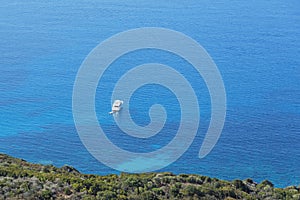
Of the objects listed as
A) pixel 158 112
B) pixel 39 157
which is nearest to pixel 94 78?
pixel 158 112

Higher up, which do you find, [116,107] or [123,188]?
[116,107]

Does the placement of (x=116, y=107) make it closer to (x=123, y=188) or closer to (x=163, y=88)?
(x=163, y=88)

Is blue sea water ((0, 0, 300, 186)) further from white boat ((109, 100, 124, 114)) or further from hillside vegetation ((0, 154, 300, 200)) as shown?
hillside vegetation ((0, 154, 300, 200))

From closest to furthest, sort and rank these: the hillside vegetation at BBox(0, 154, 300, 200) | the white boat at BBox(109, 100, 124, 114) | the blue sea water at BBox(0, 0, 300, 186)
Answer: the hillside vegetation at BBox(0, 154, 300, 200), the blue sea water at BBox(0, 0, 300, 186), the white boat at BBox(109, 100, 124, 114)

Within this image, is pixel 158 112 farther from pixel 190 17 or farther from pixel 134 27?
pixel 190 17

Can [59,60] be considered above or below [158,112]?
above

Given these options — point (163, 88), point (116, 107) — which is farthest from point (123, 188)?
point (163, 88)

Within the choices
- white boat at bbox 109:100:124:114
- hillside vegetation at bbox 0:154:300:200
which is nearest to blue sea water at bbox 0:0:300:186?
white boat at bbox 109:100:124:114
